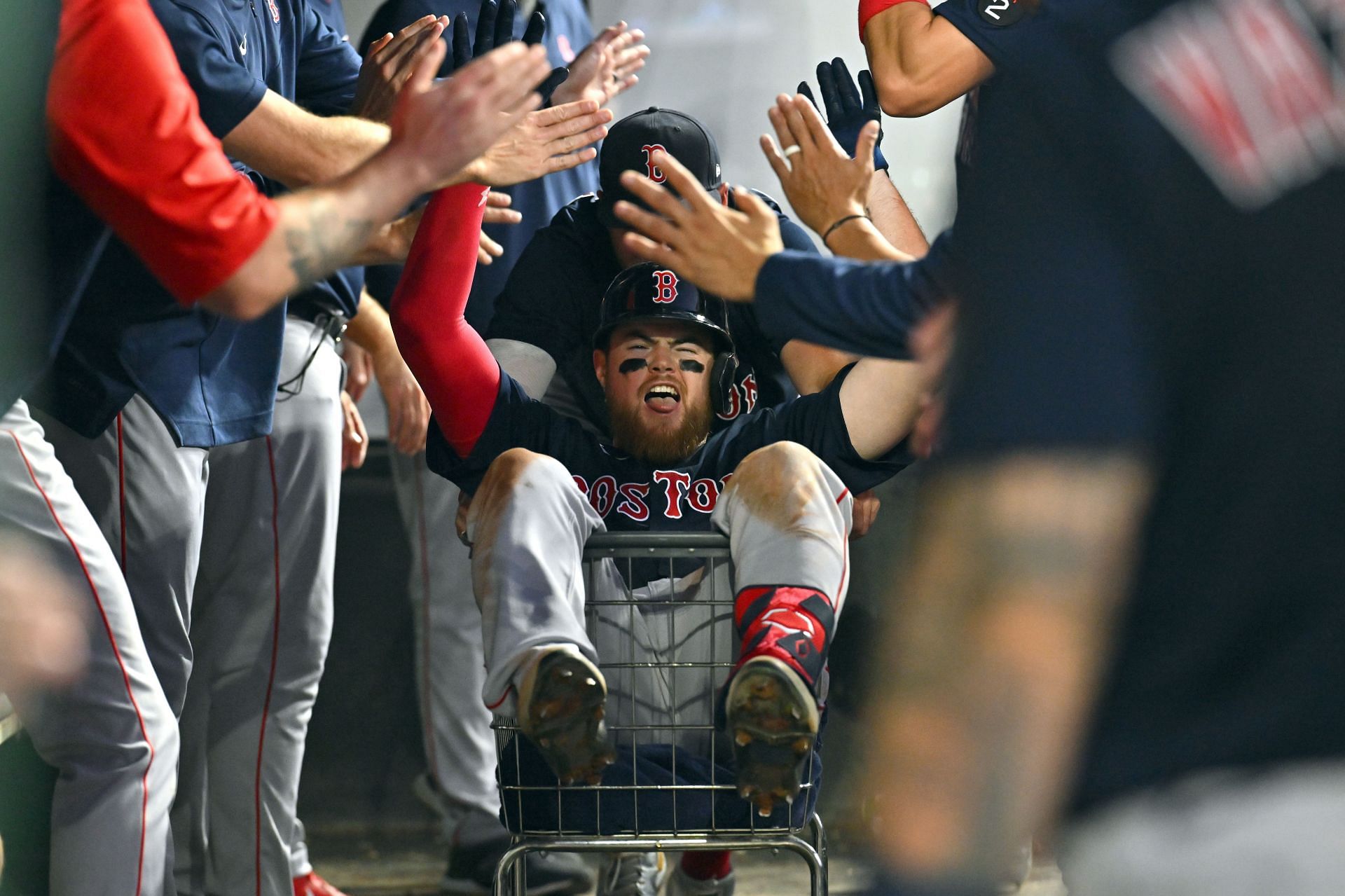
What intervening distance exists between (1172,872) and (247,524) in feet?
7.08

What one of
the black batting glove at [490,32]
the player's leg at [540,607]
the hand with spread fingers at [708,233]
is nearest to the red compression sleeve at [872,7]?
the black batting glove at [490,32]

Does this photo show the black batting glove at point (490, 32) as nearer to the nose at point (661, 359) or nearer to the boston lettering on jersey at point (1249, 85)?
the nose at point (661, 359)

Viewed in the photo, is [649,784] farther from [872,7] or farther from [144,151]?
[872,7]

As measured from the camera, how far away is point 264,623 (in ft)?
8.60

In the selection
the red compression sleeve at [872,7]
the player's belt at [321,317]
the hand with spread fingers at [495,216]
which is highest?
the red compression sleeve at [872,7]

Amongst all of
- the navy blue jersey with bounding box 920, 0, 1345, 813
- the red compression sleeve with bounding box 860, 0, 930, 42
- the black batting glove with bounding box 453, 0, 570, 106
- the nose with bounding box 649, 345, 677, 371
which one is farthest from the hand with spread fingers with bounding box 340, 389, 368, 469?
the navy blue jersey with bounding box 920, 0, 1345, 813

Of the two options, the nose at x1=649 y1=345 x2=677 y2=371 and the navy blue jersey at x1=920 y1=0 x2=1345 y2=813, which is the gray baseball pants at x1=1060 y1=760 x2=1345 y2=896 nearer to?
the navy blue jersey at x1=920 y1=0 x2=1345 y2=813

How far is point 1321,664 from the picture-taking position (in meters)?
0.67

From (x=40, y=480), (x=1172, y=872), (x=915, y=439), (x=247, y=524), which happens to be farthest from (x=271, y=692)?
(x=1172, y=872)

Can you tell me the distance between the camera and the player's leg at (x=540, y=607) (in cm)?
190

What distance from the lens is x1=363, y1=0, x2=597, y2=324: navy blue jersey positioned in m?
3.10

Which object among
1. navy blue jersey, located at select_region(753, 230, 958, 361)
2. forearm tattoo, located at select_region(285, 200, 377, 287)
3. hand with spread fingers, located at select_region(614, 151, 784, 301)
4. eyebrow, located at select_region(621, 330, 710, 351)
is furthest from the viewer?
eyebrow, located at select_region(621, 330, 710, 351)

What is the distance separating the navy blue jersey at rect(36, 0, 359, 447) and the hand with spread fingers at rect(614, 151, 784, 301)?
0.74 m

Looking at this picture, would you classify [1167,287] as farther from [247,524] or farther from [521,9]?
[521,9]
